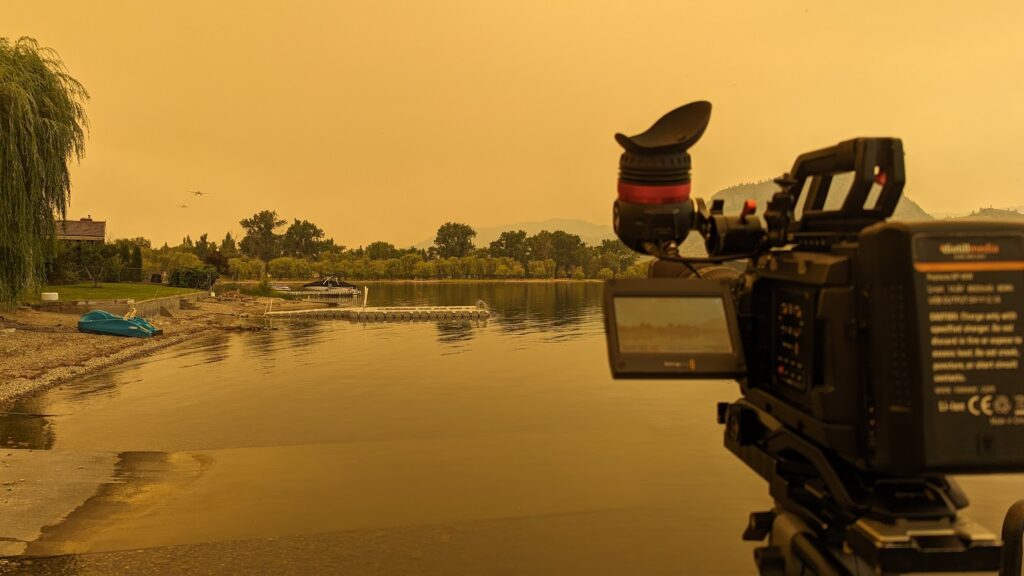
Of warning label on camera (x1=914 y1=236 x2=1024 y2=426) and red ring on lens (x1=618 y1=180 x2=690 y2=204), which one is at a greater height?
red ring on lens (x1=618 y1=180 x2=690 y2=204)

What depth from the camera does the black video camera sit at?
216cm

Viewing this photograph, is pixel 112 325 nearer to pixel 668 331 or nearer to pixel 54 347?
pixel 54 347

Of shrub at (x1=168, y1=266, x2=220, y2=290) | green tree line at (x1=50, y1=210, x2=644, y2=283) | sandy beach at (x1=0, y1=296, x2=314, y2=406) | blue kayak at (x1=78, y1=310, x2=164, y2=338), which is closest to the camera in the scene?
sandy beach at (x1=0, y1=296, x2=314, y2=406)

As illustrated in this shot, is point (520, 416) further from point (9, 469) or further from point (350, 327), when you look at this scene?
point (350, 327)

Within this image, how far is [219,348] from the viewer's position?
4075cm

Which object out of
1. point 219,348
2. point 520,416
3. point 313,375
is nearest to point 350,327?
point 219,348

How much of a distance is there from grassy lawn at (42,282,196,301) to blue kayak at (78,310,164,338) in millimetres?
3897

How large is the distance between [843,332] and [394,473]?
15.9 m

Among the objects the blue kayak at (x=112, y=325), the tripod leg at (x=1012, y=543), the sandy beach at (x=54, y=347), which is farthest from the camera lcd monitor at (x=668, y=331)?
the blue kayak at (x=112, y=325)

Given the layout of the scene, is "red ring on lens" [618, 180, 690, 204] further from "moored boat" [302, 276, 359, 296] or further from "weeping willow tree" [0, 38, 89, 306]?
"moored boat" [302, 276, 359, 296]

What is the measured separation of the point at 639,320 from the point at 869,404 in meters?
0.70

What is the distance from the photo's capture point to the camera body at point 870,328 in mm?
2154

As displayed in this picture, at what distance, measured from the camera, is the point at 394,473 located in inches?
679

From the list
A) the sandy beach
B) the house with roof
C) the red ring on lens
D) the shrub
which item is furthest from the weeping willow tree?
the shrub
